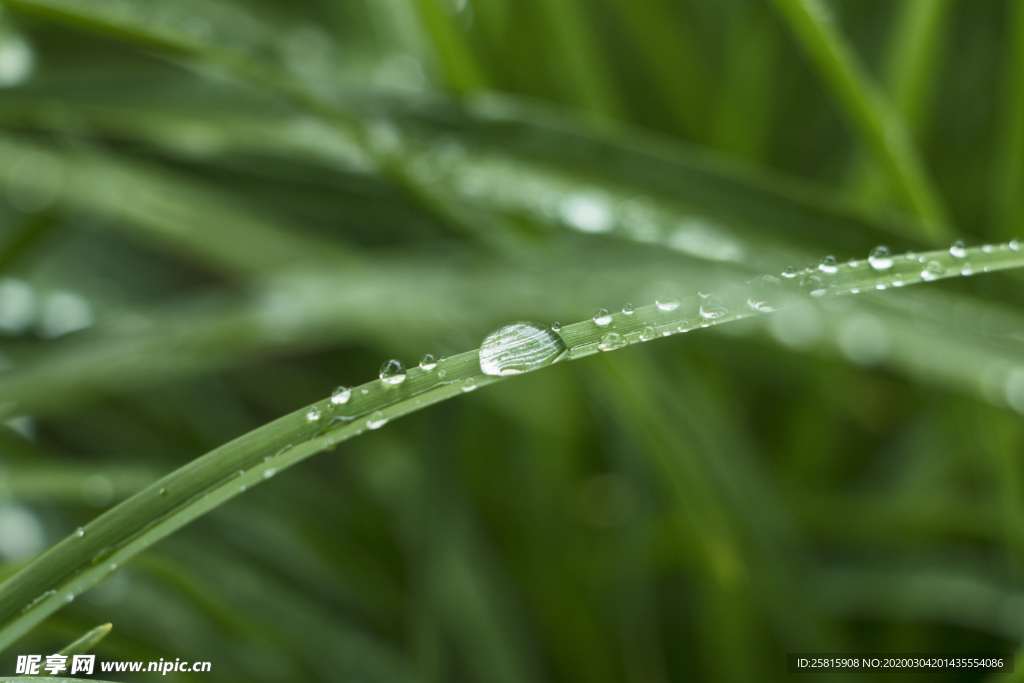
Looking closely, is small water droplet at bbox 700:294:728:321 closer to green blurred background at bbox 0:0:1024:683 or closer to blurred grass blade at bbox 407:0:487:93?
green blurred background at bbox 0:0:1024:683

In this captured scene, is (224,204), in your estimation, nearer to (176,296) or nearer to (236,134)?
(236,134)

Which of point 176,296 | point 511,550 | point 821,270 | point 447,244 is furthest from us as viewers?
point 176,296

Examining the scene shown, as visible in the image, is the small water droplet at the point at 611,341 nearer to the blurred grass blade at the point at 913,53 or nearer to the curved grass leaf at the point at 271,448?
the curved grass leaf at the point at 271,448

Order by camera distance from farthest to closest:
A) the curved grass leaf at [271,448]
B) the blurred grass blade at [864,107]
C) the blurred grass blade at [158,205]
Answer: the blurred grass blade at [158,205], the blurred grass blade at [864,107], the curved grass leaf at [271,448]

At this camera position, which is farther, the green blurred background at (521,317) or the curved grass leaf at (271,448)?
the green blurred background at (521,317)

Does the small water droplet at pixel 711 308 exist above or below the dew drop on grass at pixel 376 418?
above

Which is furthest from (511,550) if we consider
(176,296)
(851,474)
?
(176,296)

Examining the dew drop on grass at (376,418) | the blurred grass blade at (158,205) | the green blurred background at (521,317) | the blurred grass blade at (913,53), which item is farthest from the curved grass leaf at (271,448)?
the blurred grass blade at (158,205)

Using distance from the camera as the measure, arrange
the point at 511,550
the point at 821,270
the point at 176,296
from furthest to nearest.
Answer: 1. the point at 176,296
2. the point at 511,550
3. the point at 821,270

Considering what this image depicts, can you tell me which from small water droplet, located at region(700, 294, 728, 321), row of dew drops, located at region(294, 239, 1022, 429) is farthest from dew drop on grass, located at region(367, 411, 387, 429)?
small water droplet, located at region(700, 294, 728, 321)
